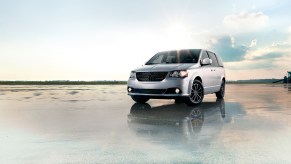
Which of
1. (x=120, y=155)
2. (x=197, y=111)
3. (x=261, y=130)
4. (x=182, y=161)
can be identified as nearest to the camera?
(x=182, y=161)

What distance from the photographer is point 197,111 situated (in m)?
11.8

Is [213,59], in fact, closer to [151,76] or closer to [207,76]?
[207,76]

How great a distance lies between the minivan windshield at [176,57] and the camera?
14102 mm

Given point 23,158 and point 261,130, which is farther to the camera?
point 261,130

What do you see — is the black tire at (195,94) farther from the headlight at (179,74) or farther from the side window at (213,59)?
the side window at (213,59)

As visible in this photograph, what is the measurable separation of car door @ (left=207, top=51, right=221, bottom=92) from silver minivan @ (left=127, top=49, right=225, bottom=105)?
0.12 feet

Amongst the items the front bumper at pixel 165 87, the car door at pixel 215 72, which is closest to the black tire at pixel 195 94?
the front bumper at pixel 165 87

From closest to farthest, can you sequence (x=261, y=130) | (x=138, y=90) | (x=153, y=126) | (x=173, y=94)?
(x=261, y=130), (x=153, y=126), (x=173, y=94), (x=138, y=90)

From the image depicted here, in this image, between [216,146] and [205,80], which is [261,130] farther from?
[205,80]

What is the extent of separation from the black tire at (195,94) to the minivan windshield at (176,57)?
34.7 inches

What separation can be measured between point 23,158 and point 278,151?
11.6 feet

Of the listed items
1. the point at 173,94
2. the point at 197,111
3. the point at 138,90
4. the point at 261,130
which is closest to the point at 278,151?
the point at 261,130

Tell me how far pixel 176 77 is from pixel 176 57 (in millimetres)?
1997

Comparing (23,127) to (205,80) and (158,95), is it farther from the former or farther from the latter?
(205,80)
